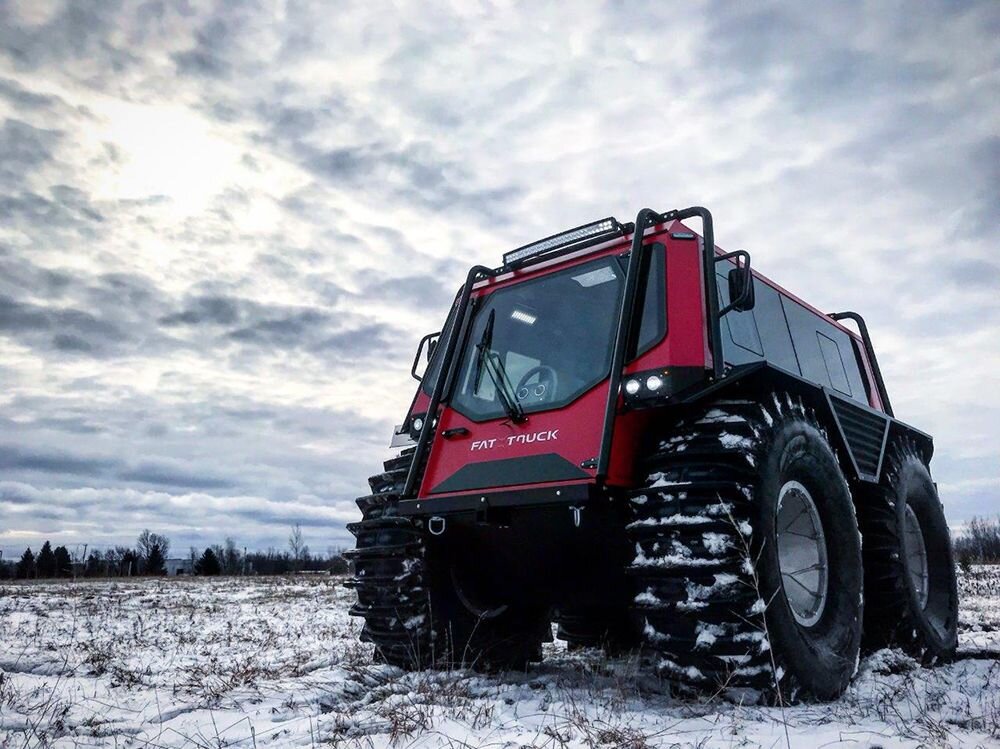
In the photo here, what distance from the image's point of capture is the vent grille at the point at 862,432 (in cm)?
604

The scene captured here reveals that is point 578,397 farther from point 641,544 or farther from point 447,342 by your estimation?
point 447,342

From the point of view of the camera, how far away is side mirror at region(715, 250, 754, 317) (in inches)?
190

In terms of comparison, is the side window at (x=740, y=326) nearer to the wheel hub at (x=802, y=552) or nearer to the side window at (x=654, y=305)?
the side window at (x=654, y=305)

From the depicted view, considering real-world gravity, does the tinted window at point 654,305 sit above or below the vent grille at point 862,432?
above

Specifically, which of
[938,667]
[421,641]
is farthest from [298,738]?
[938,667]

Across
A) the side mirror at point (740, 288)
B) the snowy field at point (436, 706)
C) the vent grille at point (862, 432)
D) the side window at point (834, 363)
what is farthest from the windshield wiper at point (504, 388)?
the side window at point (834, 363)

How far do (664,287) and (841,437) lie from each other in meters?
1.87

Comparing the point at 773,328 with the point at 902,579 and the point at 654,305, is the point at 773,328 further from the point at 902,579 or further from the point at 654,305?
the point at 902,579

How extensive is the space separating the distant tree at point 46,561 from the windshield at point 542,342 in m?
84.8

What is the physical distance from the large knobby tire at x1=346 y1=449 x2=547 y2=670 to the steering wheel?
42.1 inches

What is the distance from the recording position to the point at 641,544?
166 inches

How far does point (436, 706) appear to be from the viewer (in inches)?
168

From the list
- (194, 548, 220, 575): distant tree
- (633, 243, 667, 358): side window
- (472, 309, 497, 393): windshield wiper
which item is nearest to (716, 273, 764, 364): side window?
(633, 243, 667, 358): side window

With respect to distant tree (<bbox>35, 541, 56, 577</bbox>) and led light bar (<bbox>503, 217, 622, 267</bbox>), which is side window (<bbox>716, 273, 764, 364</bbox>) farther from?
distant tree (<bbox>35, 541, 56, 577</bbox>)
